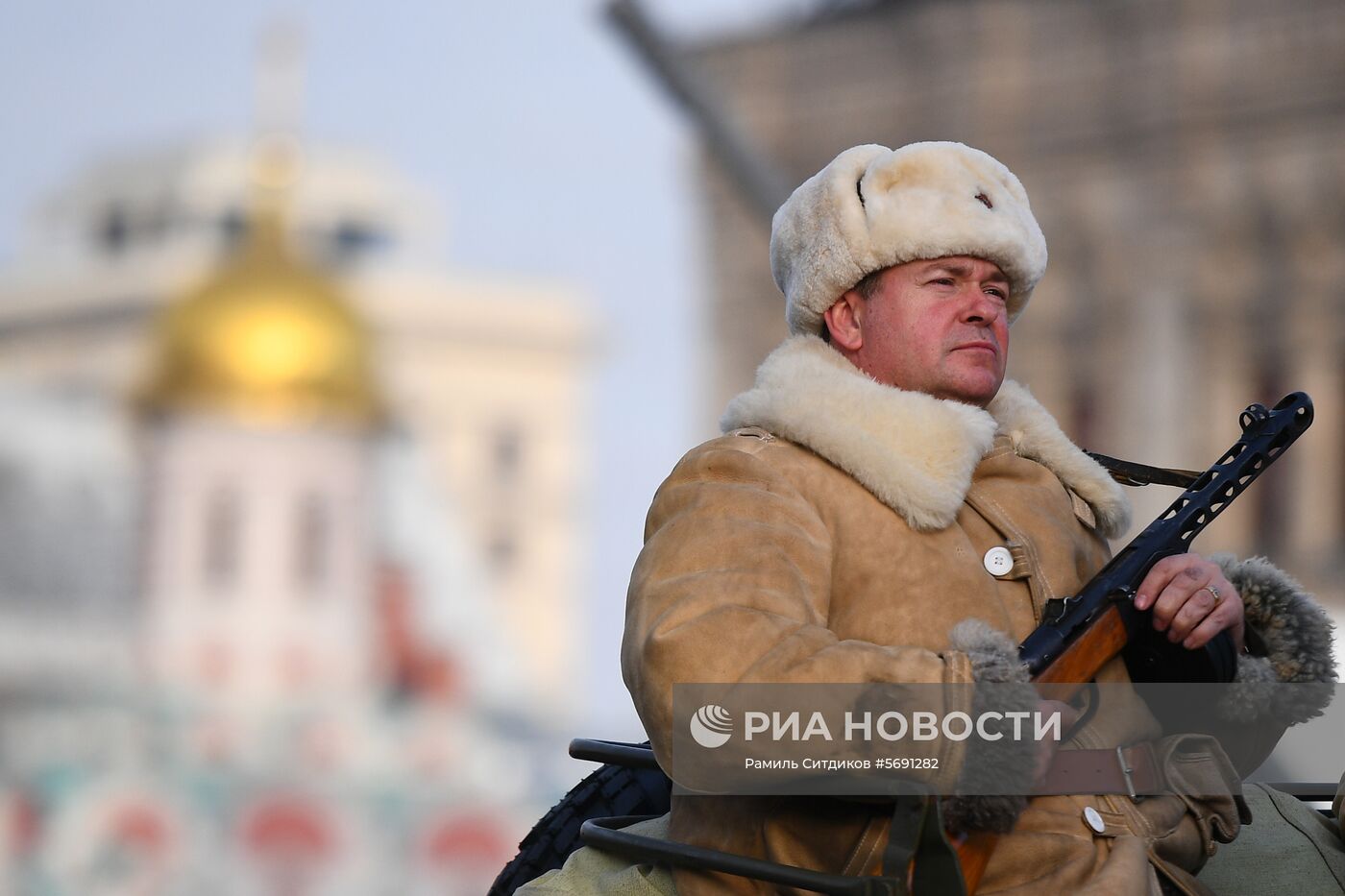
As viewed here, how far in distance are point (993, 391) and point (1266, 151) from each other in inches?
1202

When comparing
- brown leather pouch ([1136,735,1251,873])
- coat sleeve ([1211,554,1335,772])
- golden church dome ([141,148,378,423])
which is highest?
golden church dome ([141,148,378,423])

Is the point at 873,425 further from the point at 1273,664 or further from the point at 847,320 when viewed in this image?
the point at 1273,664

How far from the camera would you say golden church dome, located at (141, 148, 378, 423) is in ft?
158

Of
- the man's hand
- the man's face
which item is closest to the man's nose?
the man's face

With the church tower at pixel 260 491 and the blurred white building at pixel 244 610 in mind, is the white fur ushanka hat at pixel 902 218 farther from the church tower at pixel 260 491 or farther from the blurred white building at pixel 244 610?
the church tower at pixel 260 491

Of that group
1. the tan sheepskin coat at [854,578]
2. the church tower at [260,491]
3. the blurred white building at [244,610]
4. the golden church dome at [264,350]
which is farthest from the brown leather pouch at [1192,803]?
the golden church dome at [264,350]

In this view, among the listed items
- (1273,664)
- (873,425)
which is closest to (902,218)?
(873,425)

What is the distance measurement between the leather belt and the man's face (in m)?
0.46

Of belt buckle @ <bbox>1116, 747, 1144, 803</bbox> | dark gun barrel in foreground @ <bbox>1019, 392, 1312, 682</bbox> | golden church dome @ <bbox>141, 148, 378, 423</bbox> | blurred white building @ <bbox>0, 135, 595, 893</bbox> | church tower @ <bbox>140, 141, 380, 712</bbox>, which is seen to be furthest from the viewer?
golden church dome @ <bbox>141, 148, 378, 423</bbox>

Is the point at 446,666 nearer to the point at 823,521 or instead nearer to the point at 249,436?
the point at 249,436

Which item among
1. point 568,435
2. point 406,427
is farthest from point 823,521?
point 568,435

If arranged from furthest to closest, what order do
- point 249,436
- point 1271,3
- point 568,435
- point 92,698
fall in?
1. point 568,435
2. point 249,436
3. point 92,698
4. point 1271,3

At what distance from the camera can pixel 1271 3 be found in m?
32.1

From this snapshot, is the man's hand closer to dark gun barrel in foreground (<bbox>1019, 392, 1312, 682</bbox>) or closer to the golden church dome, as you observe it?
dark gun barrel in foreground (<bbox>1019, 392, 1312, 682</bbox>)
